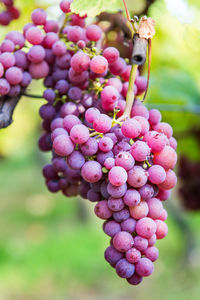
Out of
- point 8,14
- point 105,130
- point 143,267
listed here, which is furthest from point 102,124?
point 8,14

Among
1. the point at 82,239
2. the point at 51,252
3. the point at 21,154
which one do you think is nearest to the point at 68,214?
the point at 82,239

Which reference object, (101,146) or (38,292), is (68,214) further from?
(101,146)

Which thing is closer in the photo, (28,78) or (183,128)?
(28,78)

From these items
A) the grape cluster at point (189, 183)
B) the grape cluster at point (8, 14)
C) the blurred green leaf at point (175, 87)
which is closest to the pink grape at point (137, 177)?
the grape cluster at point (8, 14)

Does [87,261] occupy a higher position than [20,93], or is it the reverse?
[20,93]

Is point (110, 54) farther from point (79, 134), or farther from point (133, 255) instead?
point (133, 255)

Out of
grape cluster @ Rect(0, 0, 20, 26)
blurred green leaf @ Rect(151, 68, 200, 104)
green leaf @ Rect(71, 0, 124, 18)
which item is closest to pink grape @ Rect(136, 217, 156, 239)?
green leaf @ Rect(71, 0, 124, 18)
